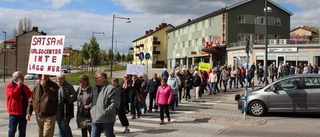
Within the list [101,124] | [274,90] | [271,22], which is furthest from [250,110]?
[271,22]

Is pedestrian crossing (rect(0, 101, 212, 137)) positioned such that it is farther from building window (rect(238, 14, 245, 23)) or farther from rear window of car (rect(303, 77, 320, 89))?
building window (rect(238, 14, 245, 23))

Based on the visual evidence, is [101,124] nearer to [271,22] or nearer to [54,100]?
[54,100]

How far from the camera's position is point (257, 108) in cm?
1280

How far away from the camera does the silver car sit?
12.0 metres

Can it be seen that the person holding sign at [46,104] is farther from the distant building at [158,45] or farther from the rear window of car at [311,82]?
the distant building at [158,45]

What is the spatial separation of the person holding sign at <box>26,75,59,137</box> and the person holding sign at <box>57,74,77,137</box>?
233 mm

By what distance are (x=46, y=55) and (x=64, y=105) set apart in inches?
59.4

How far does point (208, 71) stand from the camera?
2212 cm

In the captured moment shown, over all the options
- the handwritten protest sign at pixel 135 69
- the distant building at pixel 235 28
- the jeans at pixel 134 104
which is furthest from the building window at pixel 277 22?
the jeans at pixel 134 104

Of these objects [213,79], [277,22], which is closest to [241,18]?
[277,22]

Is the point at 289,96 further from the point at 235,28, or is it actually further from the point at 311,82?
the point at 235,28

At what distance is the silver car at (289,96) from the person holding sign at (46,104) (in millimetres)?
8224

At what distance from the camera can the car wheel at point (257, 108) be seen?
500 inches

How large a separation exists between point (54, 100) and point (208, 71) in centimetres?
1612
